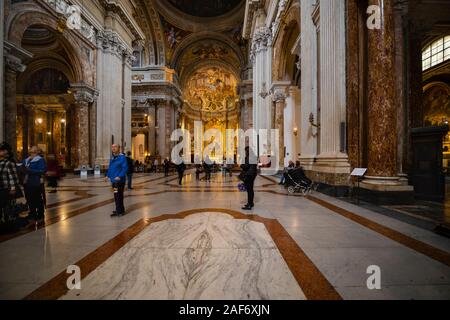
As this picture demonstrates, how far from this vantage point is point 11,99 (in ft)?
34.7

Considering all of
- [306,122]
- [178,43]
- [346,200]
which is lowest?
[346,200]

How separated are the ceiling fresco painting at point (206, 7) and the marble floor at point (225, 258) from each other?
3491 centimetres

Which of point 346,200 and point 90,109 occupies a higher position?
point 90,109

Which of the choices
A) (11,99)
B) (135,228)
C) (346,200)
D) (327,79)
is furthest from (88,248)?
(11,99)

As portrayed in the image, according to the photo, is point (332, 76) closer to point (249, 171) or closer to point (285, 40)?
point (249, 171)

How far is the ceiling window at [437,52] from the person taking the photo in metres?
16.2

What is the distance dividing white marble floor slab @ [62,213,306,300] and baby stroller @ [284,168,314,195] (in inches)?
186

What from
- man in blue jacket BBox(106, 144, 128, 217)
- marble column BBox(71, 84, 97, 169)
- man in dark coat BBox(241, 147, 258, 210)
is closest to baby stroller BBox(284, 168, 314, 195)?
man in dark coat BBox(241, 147, 258, 210)

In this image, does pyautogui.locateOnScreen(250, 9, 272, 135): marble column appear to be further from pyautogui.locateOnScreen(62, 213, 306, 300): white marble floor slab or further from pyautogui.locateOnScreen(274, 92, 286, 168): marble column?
pyautogui.locateOnScreen(62, 213, 306, 300): white marble floor slab

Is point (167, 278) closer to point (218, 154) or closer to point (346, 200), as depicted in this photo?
point (346, 200)

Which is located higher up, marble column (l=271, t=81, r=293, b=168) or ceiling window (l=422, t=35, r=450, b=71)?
ceiling window (l=422, t=35, r=450, b=71)

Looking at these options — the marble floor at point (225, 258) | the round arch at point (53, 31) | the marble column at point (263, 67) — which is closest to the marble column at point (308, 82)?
the marble floor at point (225, 258)

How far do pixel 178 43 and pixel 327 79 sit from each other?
30.6 metres

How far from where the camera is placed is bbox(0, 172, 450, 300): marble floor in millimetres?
2109
